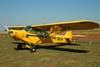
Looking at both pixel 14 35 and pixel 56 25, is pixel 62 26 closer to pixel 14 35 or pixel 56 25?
pixel 56 25

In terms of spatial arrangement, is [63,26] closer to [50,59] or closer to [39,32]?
[39,32]

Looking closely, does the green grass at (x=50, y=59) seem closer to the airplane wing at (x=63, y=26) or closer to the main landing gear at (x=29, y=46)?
the main landing gear at (x=29, y=46)

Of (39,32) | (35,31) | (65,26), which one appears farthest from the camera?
(39,32)

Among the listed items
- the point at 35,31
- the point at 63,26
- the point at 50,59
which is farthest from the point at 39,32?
the point at 50,59

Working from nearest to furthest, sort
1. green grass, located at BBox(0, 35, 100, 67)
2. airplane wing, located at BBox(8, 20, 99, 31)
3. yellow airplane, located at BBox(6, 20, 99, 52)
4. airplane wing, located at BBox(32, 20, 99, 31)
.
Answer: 1. green grass, located at BBox(0, 35, 100, 67)
2. airplane wing, located at BBox(32, 20, 99, 31)
3. airplane wing, located at BBox(8, 20, 99, 31)
4. yellow airplane, located at BBox(6, 20, 99, 52)

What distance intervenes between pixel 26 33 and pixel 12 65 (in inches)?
273

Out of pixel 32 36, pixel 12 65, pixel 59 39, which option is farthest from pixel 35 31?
pixel 12 65

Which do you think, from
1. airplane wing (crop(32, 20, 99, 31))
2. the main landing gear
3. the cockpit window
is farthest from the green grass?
the cockpit window

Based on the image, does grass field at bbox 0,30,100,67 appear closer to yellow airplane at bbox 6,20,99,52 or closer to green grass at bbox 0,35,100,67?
green grass at bbox 0,35,100,67

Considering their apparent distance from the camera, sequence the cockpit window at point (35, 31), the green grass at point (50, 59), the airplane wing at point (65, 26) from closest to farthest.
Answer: the green grass at point (50, 59), the airplane wing at point (65, 26), the cockpit window at point (35, 31)

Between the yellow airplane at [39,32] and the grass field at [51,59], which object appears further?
the yellow airplane at [39,32]

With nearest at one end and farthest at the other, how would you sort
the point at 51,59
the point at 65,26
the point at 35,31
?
1. the point at 51,59
2. the point at 65,26
3. the point at 35,31

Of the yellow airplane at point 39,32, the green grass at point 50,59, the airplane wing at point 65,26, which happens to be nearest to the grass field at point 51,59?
the green grass at point 50,59

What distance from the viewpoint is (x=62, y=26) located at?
17.2 m
